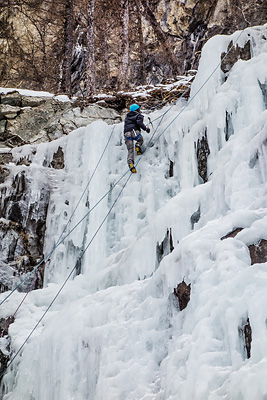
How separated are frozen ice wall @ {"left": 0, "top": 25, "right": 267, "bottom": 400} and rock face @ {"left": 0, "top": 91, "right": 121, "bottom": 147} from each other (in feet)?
2.64

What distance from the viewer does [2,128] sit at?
9.27 meters

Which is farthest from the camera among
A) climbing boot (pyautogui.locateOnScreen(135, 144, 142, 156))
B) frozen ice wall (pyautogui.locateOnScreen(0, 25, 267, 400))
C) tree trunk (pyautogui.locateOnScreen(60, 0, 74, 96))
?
tree trunk (pyautogui.locateOnScreen(60, 0, 74, 96))

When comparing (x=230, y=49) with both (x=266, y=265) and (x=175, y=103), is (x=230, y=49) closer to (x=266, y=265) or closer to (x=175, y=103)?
(x=175, y=103)

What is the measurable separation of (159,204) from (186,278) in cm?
295

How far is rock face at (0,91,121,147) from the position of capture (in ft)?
30.2

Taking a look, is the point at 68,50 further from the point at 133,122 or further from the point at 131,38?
the point at 133,122

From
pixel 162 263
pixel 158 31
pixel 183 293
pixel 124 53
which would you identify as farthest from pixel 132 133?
pixel 158 31

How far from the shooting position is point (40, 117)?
9.44m

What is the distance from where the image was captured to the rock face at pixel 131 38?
12.9m

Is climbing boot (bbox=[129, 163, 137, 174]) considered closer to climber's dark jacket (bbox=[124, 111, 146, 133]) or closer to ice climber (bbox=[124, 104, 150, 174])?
ice climber (bbox=[124, 104, 150, 174])

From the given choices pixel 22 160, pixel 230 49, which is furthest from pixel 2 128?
pixel 230 49

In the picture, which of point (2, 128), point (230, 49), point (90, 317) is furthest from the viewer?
point (2, 128)

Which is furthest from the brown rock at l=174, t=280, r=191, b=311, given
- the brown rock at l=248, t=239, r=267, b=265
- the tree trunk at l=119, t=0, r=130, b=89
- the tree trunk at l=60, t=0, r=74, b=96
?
the tree trunk at l=60, t=0, r=74, b=96

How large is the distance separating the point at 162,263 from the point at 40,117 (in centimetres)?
594
